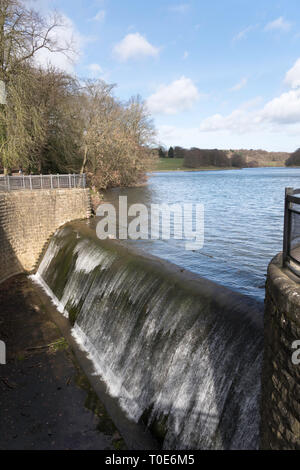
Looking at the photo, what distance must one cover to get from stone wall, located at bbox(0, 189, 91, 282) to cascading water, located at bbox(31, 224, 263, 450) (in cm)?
691

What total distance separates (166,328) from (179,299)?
704mm

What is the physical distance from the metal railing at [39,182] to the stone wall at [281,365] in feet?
52.9

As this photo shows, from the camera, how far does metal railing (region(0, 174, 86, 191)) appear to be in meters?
18.0

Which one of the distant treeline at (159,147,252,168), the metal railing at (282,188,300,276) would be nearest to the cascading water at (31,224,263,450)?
the metal railing at (282,188,300,276)

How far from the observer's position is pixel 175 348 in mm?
7410

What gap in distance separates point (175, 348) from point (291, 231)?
3.94 m

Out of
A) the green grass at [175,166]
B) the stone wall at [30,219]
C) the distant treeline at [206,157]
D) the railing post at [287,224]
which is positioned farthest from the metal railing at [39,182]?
the distant treeline at [206,157]

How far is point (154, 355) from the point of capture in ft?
25.6

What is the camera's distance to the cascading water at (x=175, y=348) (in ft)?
19.5

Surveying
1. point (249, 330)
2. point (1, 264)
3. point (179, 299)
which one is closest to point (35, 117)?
point (1, 264)

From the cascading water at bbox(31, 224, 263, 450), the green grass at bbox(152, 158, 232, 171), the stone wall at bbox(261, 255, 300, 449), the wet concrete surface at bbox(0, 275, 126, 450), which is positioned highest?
the green grass at bbox(152, 158, 232, 171)

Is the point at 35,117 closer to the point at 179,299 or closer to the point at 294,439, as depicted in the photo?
the point at 179,299

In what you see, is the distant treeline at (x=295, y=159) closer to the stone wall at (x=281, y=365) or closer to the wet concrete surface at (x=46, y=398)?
the wet concrete surface at (x=46, y=398)

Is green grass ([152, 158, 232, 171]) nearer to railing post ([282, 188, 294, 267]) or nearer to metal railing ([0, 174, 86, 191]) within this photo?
metal railing ([0, 174, 86, 191])
